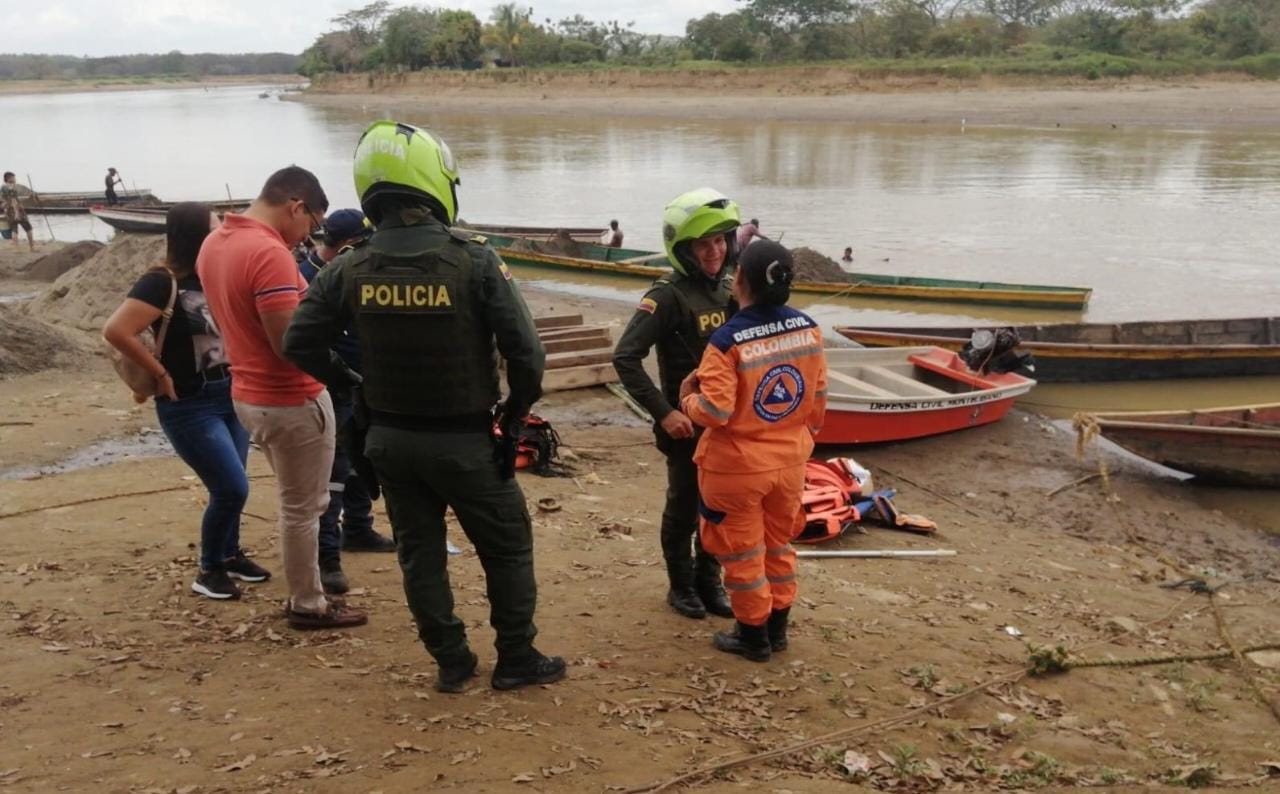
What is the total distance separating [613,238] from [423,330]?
18.6 metres

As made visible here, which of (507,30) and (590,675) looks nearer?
(590,675)

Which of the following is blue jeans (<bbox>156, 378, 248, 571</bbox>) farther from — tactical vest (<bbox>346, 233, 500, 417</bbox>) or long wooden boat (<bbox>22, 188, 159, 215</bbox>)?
long wooden boat (<bbox>22, 188, 159, 215</bbox>)

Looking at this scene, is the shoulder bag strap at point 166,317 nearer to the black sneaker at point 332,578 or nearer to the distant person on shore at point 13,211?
the black sneaker at point 332,578

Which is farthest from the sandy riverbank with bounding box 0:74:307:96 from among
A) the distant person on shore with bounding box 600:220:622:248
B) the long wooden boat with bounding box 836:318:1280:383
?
the long wooden boat with bounding box 836:318:1280:383

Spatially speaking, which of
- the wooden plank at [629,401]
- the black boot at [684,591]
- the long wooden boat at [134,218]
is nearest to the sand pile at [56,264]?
the long wooden boat at [134,218]

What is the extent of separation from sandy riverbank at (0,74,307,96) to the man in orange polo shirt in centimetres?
17277

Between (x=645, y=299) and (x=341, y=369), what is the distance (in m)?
1.41

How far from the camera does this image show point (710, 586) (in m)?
4.93

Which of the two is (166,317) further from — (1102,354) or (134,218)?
(134,218)

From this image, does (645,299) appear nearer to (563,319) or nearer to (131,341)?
(131,341)

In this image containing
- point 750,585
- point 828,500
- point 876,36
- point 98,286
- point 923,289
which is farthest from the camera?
point 876,36

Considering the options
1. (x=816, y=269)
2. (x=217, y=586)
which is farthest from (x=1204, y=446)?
(x=816, y=269)

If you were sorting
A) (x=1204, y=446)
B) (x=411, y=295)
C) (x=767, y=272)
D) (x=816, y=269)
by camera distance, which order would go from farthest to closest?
(x=816, y=269)
(x=1204, y=446)
(x=767, y=272)
(x=411, y=295)

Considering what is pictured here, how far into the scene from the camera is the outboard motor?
11.1 metres
